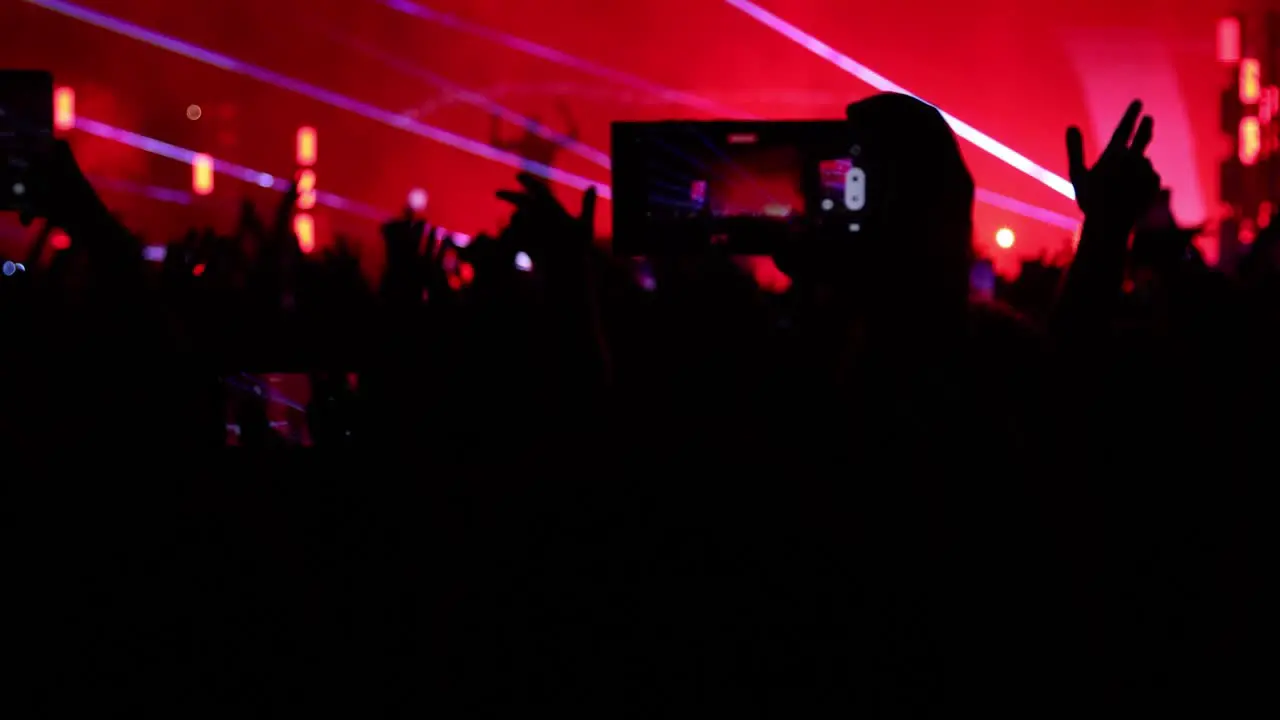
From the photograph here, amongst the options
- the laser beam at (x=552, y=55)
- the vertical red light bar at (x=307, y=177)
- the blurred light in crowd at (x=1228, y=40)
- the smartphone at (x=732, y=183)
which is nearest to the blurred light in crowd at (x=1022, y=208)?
the laser beam at (x=552, y=55)

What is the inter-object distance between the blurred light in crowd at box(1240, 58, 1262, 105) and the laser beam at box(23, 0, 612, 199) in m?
7.54

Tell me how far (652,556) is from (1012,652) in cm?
65

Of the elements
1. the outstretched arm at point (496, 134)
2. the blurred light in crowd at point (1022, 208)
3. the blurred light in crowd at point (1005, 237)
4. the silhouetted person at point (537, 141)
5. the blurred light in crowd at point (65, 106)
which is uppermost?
the blurred light in crowd at point (65, 106)

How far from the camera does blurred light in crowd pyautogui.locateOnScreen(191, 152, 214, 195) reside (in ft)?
46.6

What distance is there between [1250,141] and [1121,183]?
13.8m

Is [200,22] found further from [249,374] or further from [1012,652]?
[1012,652]

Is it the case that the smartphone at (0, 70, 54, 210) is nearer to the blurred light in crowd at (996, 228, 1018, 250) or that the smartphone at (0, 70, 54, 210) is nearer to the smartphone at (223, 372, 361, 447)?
the smartphone at (223, 372, 361, 447)

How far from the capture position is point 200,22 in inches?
474

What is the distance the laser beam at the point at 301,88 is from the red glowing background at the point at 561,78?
4.5 inches

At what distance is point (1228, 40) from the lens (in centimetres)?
1207

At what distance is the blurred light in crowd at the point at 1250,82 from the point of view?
13489mm

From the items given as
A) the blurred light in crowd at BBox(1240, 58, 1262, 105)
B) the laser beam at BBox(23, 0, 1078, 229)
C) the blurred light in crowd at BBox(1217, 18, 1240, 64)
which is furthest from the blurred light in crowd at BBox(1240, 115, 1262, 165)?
the laser beam at BBox(23, 0, 1078, 229)

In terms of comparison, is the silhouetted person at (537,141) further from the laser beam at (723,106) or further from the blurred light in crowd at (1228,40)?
the blurred light in crowd at (1228,40)

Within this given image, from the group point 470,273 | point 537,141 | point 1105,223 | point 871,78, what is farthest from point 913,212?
point 871,78
